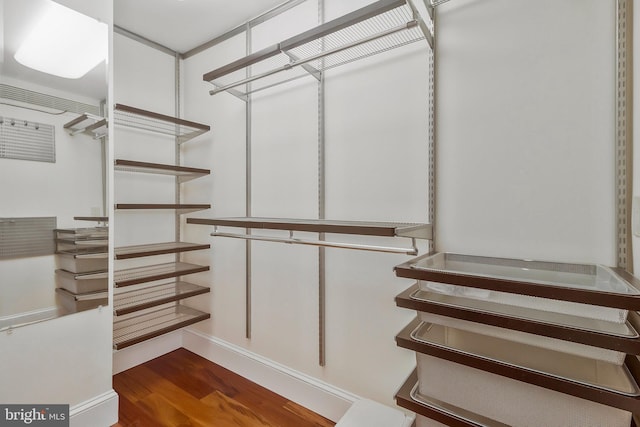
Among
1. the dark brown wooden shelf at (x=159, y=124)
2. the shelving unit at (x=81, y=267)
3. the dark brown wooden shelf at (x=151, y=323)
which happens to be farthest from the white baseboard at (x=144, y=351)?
the dark brown wooden shelf at (x=159, y=124)

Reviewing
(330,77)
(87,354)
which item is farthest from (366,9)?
(87,354)

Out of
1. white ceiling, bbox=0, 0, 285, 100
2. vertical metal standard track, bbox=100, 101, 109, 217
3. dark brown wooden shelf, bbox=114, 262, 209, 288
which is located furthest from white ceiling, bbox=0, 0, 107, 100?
dark brown wooden shelf, bbox=114, 262, 209, 288

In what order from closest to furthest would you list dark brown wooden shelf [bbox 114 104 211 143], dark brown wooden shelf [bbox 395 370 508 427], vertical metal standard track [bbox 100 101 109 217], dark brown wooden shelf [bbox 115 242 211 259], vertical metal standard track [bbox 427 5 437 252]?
1. dark brown wooden shelf [bbox 395 370 508 427]
2. vertical metal standard track [bbox 427 5 437 252]
3. vertical metal standard track [bbox 100 101 109 217]
4. dark brown wooden shelf [bbox 115 242 211 259]
5. dark brown wooden shelf [bbox 114 104 211 143]

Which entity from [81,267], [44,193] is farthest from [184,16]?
[81,267]

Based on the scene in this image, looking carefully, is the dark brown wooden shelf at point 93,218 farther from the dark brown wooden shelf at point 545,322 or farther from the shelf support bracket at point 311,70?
the dark brown wooden shelf at point 545,322

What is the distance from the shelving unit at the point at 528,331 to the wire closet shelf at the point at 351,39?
903mm

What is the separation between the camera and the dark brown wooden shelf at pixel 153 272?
5.91 ft

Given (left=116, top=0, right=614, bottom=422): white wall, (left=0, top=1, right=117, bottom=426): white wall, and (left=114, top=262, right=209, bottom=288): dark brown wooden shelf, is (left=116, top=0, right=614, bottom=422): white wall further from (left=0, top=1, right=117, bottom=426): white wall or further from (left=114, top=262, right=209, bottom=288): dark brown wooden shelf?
(left=0, top=1, right=117, bottom=426): white wall

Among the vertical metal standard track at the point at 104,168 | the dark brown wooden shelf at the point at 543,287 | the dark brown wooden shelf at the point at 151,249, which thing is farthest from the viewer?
the dark brown wooden shelf at the point at 151,249

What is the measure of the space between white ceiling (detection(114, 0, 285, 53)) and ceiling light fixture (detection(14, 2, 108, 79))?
396 millimetres

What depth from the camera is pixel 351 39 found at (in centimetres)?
149

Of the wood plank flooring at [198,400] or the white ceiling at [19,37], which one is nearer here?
the white ceiling at [19,37]

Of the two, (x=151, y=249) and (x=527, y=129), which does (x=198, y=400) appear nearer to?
(x=151, y=249)

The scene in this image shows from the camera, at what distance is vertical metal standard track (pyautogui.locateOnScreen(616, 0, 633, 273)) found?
0.96m
